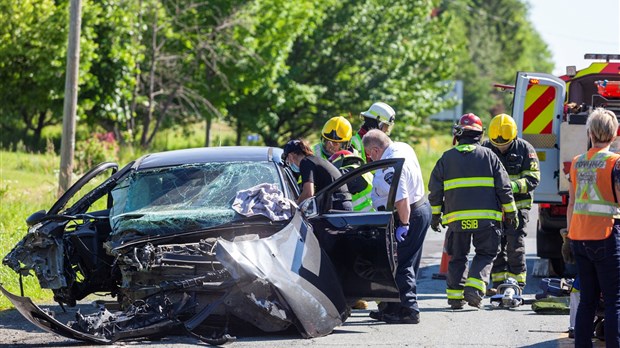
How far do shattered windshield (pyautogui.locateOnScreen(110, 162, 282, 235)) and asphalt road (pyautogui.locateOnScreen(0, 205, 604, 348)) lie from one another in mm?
897

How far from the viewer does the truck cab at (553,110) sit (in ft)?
39.7

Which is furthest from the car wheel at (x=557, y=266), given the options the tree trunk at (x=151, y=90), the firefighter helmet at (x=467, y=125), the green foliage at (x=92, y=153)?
→ the tree trunk at (x=151, y=90)

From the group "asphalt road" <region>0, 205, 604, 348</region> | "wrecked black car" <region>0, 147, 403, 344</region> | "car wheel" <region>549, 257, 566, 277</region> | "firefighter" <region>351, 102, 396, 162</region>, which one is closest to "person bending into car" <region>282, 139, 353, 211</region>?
"wrecked black car" <region>0, 147, 403, 344</region>

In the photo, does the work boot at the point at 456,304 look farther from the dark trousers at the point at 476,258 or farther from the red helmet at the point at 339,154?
the red helmet at the point at 339,154

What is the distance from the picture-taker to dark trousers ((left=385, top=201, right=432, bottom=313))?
931 centimetres

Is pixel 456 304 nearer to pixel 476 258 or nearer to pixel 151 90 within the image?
pixel 476 258

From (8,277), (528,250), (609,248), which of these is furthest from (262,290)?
(528,250)

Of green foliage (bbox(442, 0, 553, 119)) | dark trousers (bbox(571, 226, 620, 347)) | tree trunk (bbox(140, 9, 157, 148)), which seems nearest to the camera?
dark trousers (bbox(571, 226, 620, 347))

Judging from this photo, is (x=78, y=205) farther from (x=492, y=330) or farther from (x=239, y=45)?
(x=239, y=45)

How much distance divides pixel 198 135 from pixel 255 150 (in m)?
32.3

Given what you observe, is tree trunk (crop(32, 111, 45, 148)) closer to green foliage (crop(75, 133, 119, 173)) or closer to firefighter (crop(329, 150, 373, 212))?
green foliage (crop(75, 133, 119, 173))

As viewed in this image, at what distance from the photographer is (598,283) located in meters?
7.38

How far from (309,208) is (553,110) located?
4.33 metres

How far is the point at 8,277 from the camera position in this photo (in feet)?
36.7
